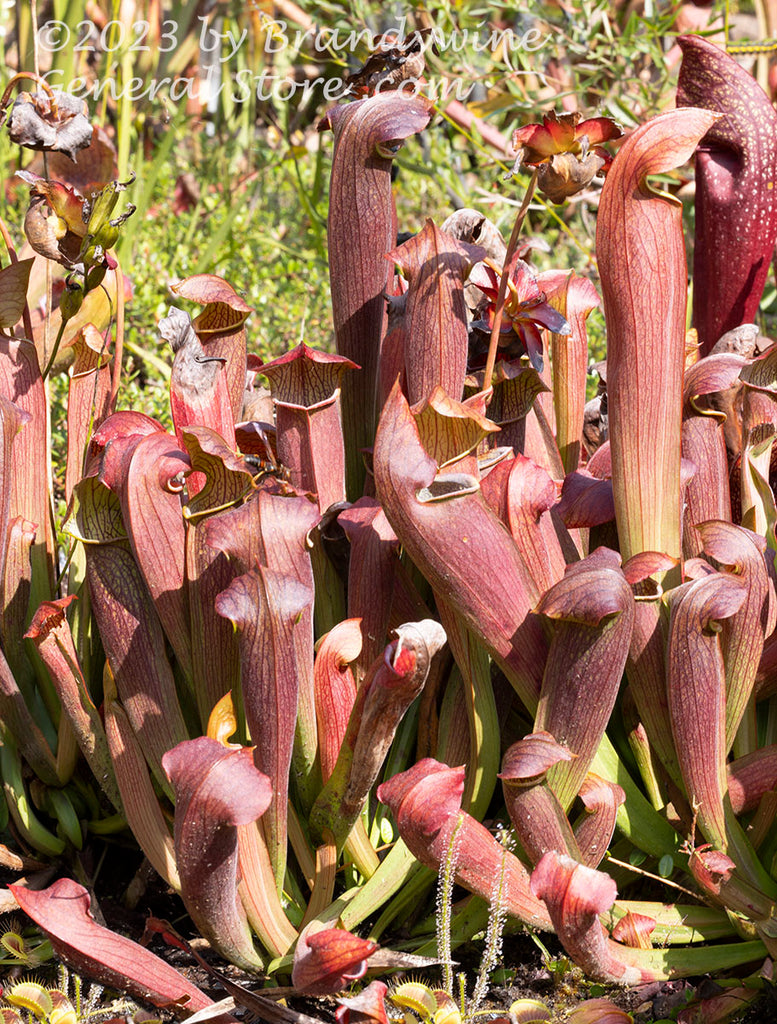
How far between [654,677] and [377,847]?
368mm

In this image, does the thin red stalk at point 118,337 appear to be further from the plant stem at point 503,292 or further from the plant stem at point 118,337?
the plant stem at point 503,292

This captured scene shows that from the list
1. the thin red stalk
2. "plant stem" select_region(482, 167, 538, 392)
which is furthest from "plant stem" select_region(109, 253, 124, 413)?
"plant stem" select_region(482, 167, 538, 392)

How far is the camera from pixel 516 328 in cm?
105

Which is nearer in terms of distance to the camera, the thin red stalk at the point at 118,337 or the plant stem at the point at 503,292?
the plant stem at the point at 503,292

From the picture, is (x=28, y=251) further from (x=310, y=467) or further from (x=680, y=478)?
(x=680, y=478)

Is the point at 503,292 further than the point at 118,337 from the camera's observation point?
No

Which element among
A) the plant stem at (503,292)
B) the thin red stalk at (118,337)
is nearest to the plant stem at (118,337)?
the thin red stalk at (118,337)

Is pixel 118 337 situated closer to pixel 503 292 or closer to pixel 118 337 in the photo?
pixel 118 337

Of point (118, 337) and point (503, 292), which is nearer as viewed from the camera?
point (503, 292)

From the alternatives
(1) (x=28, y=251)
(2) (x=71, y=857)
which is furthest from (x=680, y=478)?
(1) (x=28, y=251)

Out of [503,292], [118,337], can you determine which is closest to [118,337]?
[118,337]

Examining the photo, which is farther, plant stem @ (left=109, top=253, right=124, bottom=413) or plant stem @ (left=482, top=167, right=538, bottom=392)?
plant stem @ (left=109, top=253, right=124, bottom=413)

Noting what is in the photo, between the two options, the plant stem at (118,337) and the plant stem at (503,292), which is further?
the plant stem at (118,337)

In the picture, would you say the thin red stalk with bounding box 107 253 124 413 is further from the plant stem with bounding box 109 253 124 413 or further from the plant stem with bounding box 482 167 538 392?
the plant stem with bounding box 482 167 538 392
